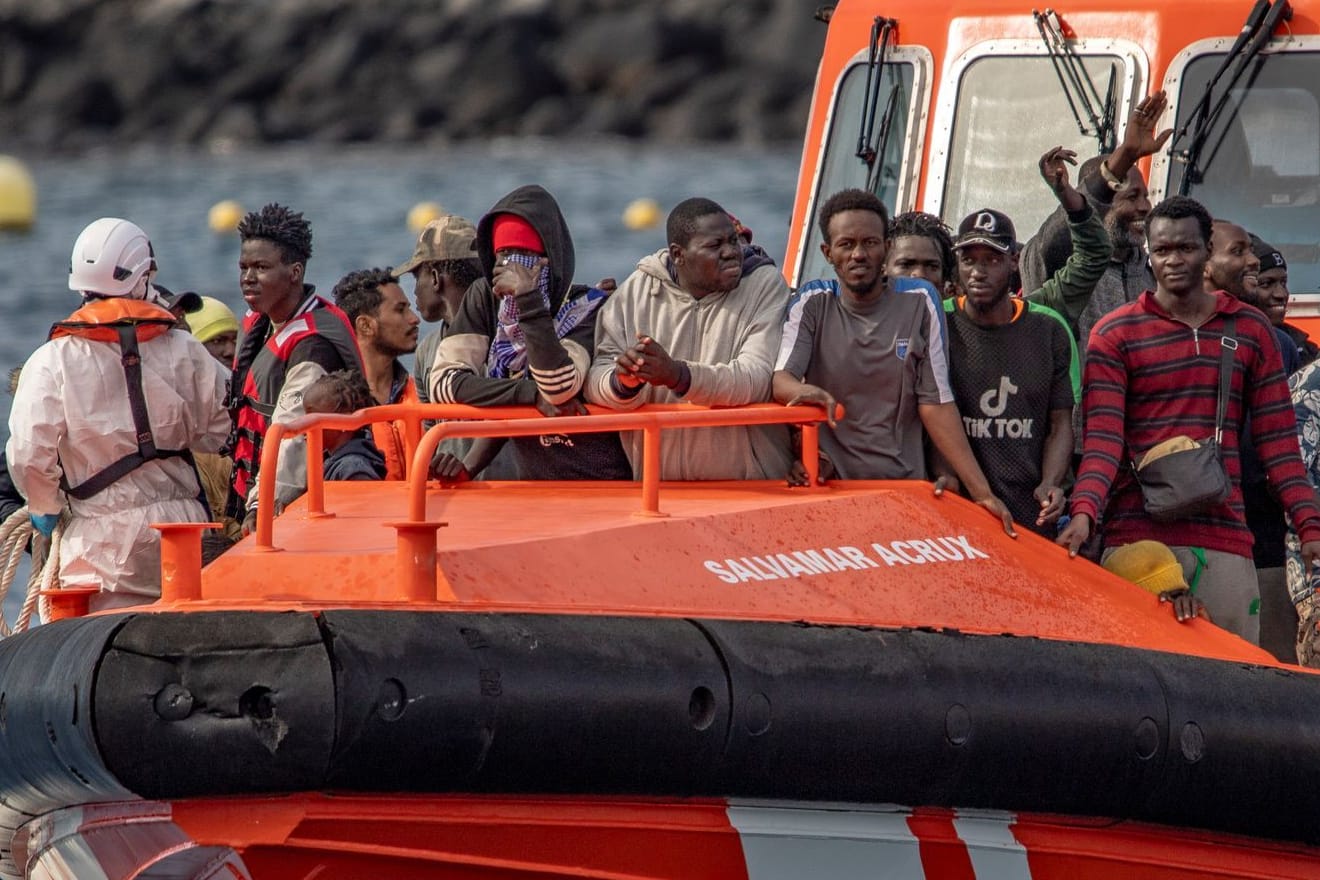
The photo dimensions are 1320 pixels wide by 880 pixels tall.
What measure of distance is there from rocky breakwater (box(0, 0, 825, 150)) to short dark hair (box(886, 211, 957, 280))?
138 feet

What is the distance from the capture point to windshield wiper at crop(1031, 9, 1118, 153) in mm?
7633

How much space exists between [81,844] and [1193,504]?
8.95 ft

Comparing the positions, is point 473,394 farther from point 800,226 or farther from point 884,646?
point 800,226

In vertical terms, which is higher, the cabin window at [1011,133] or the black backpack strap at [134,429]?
the cabin window at [1011,133]

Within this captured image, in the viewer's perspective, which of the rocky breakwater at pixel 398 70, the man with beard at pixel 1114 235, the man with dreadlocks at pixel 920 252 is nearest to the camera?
the man with dreadlocks at pixel 920 252

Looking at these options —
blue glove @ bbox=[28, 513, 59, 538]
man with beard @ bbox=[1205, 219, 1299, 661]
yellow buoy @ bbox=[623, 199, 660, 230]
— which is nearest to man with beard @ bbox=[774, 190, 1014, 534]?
man with beard @ bbox=[1205, 219, 1299, 661]

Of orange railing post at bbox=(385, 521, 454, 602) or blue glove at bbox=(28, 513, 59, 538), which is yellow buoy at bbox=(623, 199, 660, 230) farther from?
orange railing post at bbox=(385, 521, 454, 602)

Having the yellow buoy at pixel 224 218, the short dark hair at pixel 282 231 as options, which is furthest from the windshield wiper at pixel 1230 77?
the yellow buoy at pixel 224 218

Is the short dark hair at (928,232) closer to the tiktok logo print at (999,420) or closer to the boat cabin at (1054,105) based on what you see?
the tiktok logo print at (999,420)

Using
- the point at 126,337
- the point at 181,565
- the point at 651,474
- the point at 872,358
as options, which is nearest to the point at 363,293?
the point at 126,337

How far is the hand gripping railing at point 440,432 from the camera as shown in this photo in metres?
4.82

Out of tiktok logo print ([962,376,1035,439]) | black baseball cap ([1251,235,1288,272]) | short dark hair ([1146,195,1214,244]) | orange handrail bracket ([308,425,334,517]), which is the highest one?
short dark hair ([1146,195,1214,244])

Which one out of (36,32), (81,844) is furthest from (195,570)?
(36,32)

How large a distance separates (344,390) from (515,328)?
546mm
